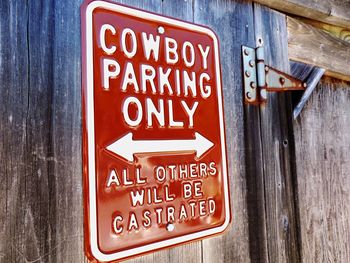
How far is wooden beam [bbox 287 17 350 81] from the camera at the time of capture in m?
1.02

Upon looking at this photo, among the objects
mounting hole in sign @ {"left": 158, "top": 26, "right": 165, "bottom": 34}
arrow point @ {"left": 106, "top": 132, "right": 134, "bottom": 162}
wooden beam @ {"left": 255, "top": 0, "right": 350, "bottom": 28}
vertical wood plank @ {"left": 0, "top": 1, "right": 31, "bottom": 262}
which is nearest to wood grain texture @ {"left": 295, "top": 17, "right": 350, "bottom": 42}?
wooden beam @ {"left": 255, "top": 0, "right": 350, "bottom": 28}

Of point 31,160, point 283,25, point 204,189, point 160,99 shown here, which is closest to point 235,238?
point 204,189

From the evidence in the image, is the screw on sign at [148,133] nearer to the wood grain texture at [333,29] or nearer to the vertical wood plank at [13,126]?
the vertical wood plank at [13,126]

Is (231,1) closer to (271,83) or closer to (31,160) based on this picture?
(271,83)

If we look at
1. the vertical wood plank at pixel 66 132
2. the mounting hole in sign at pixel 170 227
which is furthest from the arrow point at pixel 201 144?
the vertical wood plank at pixel 66 132

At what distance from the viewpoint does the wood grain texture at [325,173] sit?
106cm

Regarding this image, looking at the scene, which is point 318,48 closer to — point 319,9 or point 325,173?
point 319,9

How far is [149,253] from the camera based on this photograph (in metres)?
0.63

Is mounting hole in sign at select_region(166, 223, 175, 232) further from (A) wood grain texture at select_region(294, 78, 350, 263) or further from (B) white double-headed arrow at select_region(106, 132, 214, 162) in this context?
(A) wood grain texture at select_region(294, 78, 350, 263)

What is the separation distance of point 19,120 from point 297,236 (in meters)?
0.78

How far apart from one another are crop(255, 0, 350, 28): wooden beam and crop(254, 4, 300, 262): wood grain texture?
3 centimetres

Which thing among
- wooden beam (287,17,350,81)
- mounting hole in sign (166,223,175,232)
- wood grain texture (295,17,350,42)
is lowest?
mounting hole in sign (166,223,175,232)

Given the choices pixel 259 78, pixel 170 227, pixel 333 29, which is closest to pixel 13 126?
pixel 170 227

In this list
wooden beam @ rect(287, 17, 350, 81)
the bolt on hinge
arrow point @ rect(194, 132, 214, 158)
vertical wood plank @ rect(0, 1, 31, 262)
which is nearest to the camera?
vertical wood plank @ rect(0, 1, 31, 262)
